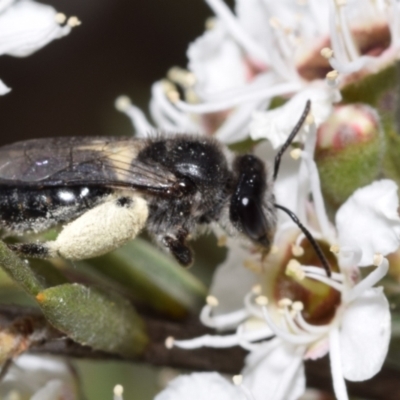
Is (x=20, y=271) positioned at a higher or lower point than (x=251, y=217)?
higher

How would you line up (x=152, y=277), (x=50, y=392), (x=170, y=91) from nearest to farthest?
(x=50, y=392), (x=152, y=277), (x=170, y=91)

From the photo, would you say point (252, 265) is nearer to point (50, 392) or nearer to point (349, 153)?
point (349, 153)

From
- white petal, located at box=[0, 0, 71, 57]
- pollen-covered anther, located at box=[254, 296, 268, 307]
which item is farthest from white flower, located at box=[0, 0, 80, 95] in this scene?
pollen-covered anther, located at box=[254, 296, 268, 307]

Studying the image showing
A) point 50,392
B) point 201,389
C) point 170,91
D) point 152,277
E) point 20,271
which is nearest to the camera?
point 20,271

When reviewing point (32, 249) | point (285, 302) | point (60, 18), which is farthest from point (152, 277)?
point (60, 18)

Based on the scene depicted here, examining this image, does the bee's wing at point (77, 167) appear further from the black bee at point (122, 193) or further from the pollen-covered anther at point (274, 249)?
the pollen-covered anther at point (274, 249)

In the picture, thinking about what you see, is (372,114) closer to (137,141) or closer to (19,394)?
(137,141)

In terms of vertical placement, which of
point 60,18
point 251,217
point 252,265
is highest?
point 60,18
